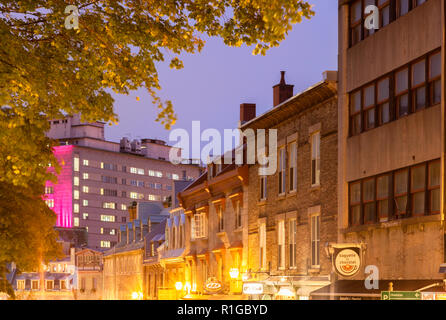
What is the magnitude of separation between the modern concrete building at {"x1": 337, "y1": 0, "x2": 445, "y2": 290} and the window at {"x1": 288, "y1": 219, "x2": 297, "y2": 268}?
522 centimetres

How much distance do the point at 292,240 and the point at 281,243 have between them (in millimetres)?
1361

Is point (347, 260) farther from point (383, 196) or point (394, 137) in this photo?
point (394, 137)

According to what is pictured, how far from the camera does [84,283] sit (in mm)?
110500

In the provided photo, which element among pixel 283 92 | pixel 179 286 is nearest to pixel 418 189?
pixel 283 92

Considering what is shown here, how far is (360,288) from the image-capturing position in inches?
1009

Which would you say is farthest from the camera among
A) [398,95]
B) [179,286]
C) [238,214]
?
[179,286]

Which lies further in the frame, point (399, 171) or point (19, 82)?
point (399, 171)

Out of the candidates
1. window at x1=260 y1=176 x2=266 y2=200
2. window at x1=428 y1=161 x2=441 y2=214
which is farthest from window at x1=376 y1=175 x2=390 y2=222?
window at x1=260 y1=176 x2=266 y2=200

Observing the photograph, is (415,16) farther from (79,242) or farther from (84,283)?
(79,242)

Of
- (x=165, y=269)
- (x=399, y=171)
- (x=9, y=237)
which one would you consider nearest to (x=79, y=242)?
(x=165, y=269)

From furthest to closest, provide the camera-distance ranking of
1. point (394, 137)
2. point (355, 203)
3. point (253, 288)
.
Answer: point (253, 288) → point (355, 203) → point (394, 137)

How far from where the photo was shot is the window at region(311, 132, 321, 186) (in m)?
31.1

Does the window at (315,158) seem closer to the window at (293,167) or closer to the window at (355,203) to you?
the window at (293,167)
